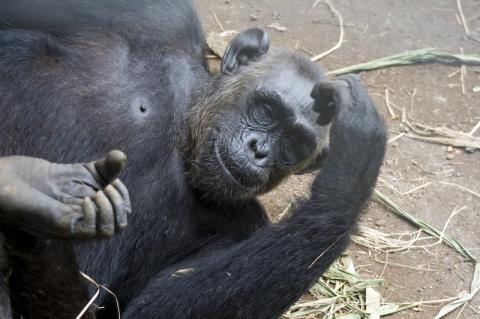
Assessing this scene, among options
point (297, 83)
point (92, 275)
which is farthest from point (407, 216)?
point (92, 275)

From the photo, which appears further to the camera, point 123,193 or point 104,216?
point 123,193

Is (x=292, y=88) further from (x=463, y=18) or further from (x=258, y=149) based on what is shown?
(x=463, y=18)

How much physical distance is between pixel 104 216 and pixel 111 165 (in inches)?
10.2

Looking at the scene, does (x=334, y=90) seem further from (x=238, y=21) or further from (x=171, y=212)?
(x=238, y=21)

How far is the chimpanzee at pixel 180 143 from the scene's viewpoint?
5711mm

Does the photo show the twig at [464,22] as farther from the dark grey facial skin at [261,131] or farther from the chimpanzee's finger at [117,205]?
the chimpanzee's finger at [117,205]

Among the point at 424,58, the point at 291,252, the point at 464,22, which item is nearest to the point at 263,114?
the point at 291,252

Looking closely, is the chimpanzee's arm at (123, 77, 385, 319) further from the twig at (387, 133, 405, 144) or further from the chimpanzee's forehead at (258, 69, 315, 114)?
the twig at (387, 133, 405, 144)

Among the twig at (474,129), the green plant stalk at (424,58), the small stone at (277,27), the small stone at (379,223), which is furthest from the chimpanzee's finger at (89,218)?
the small stone at (277,27)

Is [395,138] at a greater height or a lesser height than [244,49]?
lesser

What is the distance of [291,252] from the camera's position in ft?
19.3

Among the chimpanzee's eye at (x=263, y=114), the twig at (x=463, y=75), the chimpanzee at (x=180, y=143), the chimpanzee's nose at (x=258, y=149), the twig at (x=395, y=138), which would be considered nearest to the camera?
the chimpanzee at (x=180, y=143)

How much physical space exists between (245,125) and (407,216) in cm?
239

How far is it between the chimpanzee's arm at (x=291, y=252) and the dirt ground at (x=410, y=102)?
3.18 ft
